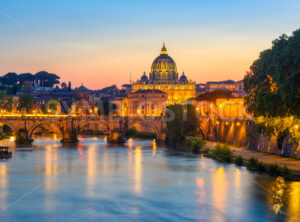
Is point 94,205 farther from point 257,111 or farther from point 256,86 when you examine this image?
point 256,86

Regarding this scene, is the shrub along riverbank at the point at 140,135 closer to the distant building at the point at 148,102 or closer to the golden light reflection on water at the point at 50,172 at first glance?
the golden light reflection on water at the point at 50,172

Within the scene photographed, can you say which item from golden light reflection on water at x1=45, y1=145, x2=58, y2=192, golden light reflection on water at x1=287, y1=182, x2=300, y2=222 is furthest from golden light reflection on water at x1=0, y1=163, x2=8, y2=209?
golden light reflection on water at x1=287, y1=182, x2=300, y2=222

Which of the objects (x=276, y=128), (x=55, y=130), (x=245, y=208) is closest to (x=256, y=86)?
(x=276, y=128)

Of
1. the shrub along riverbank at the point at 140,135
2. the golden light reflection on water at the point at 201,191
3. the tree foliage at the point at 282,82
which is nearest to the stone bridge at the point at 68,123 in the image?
the shrub along riverbank at the point at 140,135

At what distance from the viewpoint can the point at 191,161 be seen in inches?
2066

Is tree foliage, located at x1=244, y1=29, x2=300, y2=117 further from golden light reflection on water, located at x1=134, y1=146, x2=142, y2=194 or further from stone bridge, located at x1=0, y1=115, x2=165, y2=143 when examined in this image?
stone bridge, located at x1=0, y1=115, x2=165, y2=143

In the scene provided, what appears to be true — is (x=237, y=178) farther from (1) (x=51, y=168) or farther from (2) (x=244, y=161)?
(1) (x=51, y=168)

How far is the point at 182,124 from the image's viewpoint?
237ft

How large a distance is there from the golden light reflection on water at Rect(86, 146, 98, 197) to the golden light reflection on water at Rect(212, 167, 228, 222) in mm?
8938

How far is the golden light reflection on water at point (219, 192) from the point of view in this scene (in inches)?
1162

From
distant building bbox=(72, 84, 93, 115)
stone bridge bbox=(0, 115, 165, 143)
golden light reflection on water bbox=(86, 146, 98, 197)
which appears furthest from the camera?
distant building bbox=(72, 84, 93, 115)

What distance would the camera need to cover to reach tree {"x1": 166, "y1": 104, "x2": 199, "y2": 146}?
7206 centimetres

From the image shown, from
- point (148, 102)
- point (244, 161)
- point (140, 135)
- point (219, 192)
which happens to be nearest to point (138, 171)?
point (244, 161)

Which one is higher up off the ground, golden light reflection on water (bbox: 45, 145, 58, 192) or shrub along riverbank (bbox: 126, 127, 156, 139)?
shrub along riverbank (bbox: 126, 127, 156, 139)
